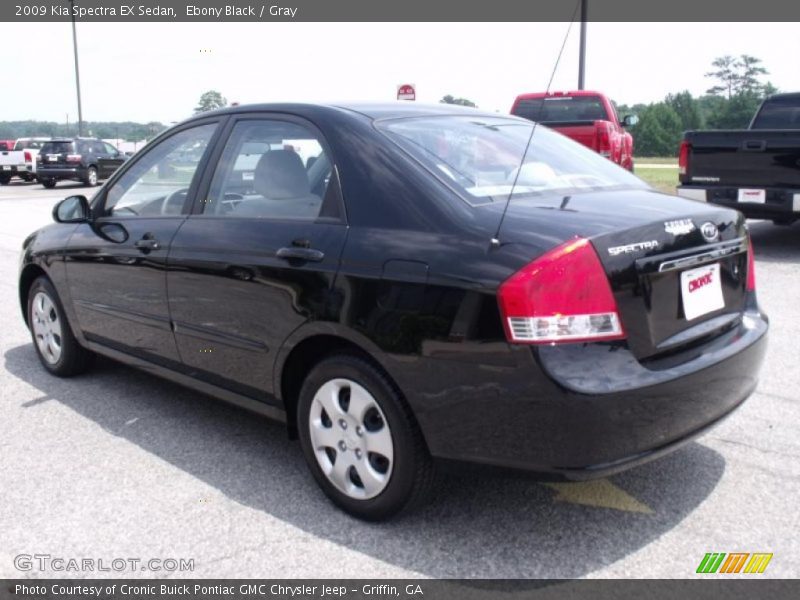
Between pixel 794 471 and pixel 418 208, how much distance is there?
2.03m

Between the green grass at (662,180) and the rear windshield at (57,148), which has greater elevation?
the rear windshield at (57,148)

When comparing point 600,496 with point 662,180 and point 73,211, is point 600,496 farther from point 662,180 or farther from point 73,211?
point 662,180

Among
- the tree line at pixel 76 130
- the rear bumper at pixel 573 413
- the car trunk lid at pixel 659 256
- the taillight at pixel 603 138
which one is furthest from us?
the tree line at pixel 76 130

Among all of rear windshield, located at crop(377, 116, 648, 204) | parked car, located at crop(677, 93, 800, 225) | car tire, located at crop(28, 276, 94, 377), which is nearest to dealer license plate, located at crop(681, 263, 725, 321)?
rear windshield, located at crop(377, 116, 648, 204)

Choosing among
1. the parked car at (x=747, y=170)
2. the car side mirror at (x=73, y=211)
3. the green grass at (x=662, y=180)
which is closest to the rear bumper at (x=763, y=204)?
the parked car at (x=747, y=170)

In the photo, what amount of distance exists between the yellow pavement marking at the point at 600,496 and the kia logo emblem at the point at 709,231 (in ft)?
3.48

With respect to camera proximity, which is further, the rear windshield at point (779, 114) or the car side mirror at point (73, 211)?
the rear windshield at point (779, 114)

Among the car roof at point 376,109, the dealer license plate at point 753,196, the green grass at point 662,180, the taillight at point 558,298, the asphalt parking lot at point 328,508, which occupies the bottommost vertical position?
the asphalt parking lot at point 328,508

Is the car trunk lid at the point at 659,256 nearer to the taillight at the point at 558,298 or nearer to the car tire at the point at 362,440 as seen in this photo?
the taillight at the point at 558,298

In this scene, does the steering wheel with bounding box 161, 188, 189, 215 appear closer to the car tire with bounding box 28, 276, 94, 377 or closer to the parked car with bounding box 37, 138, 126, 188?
the car tire with bounding box 28, 276, 94, 377

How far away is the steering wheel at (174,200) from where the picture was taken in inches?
159

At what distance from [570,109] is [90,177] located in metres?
18.7

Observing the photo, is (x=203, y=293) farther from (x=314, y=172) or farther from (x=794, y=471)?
(x=794, y=471)

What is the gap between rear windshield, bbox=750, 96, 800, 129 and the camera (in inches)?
459
